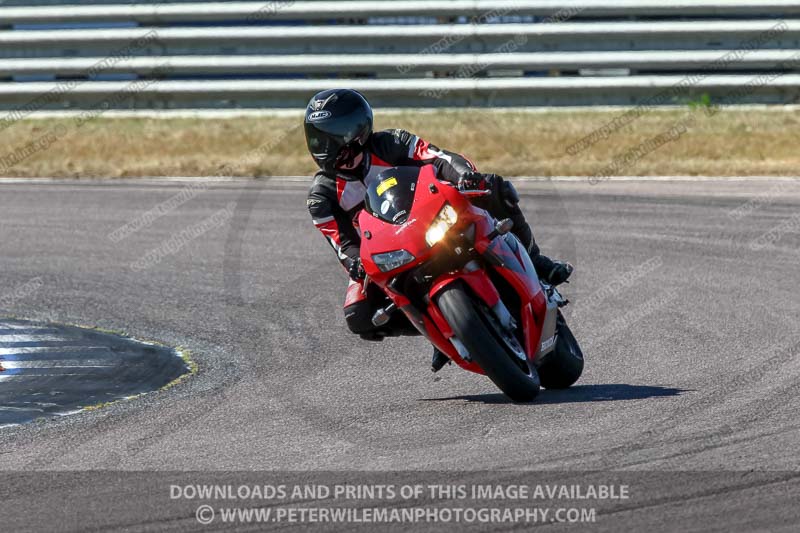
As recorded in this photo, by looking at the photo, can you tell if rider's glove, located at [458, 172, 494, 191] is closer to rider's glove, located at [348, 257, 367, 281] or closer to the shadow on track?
rider's glove, located at [348, 257, 367, 281]

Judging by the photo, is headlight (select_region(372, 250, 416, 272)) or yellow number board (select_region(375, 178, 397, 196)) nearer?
headlight (select_region(372, 250, 416, 272))

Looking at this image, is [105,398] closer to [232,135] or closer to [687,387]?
[687,387]

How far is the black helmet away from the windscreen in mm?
386

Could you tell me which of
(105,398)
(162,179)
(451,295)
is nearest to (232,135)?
(162,179)

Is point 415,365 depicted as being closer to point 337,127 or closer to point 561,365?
point 561,365

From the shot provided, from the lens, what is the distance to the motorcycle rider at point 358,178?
23.2 ft

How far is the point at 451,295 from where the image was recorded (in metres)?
6.38

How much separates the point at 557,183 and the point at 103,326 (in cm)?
851

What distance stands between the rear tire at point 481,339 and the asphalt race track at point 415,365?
177 mm

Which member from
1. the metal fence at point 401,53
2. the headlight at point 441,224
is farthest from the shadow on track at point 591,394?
the metal fence at point 401,53

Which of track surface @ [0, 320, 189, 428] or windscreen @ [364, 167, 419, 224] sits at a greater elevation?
windscreen @ [364, 167, 419, 224]

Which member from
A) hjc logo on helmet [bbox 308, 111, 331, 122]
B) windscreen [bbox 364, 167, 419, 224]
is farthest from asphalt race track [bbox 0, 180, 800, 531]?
hjc logo on helmet [bbox 308, 111, 331, 122]

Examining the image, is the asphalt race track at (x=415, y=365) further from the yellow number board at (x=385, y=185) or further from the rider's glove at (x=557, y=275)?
the yellow number board at (x=385, y=185)

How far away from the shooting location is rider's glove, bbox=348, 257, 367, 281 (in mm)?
7035
